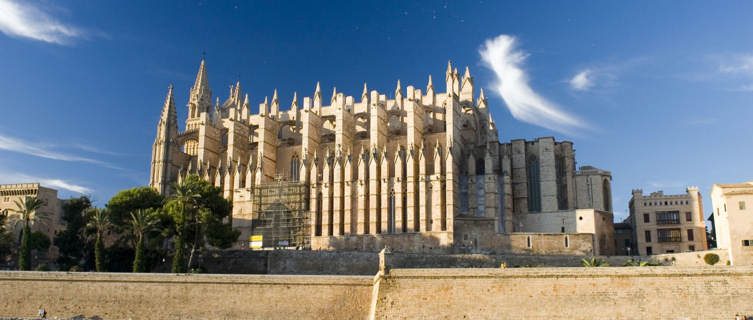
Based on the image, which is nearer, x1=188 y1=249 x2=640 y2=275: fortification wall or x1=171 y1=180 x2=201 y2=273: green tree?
x1=171 y1=180 x2=201 y2=273: green tree

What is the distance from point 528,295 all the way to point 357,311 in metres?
8.10

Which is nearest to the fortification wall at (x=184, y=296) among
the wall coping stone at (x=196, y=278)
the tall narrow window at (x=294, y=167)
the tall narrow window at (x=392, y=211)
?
the wall coping stone at (x=196, y=278)

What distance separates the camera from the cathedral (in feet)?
177

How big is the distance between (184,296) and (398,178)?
24.6 m

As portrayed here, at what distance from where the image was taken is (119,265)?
46125 mm

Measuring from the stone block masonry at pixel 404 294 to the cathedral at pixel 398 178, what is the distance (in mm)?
18197

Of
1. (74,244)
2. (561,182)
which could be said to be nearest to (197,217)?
(74,244)

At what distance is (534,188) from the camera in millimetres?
60125

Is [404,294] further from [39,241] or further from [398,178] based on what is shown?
[39,241]

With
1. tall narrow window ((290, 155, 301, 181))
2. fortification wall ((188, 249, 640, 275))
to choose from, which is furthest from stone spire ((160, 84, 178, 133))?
fortification wall ((188, 249, 640, 275))

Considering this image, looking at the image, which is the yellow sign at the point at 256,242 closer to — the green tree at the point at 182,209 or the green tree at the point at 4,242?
the green tree at the point at 182,209

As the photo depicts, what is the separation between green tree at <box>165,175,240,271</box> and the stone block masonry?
803cm

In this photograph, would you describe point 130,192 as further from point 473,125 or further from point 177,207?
point 473,125

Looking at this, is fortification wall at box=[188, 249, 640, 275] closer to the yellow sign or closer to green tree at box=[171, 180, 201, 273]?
green tree at box=[171, 180, 201, 273]
